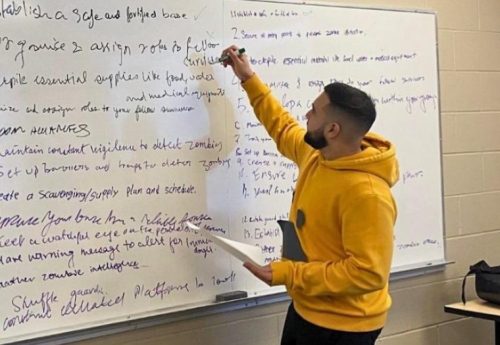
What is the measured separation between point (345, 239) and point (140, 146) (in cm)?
70

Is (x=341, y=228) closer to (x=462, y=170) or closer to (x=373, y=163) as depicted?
(x=373, y=163)

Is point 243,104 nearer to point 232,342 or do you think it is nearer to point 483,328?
point 232,342

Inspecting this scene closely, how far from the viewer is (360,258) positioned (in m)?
1.84

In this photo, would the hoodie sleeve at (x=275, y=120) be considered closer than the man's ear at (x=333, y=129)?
No

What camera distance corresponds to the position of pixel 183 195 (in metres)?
2.17

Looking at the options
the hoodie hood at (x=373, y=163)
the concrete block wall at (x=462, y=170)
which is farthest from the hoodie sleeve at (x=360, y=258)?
the concrete block wall at (x=462, y=170)

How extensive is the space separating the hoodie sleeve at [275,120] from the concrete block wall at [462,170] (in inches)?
26.6

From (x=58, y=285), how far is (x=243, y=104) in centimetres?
85

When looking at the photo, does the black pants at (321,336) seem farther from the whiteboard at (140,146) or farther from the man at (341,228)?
the whiteboard at (140,146)

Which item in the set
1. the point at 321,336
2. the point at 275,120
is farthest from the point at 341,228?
the point at 275,120

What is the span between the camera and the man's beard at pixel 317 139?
195 centimetres

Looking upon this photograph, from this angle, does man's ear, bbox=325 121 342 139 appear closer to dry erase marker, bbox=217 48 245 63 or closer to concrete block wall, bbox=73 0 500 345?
dry erase marker, bbox=217 48 245 63

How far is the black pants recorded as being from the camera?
6.47ft

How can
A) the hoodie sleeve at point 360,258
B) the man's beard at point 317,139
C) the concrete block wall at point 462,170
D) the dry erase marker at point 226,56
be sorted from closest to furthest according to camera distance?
the hoodie sleeve at point 360,258 → the man's beard at point 317,139 → the dry erase marker at point 226,56 → the concrete block wall at point 462,170
